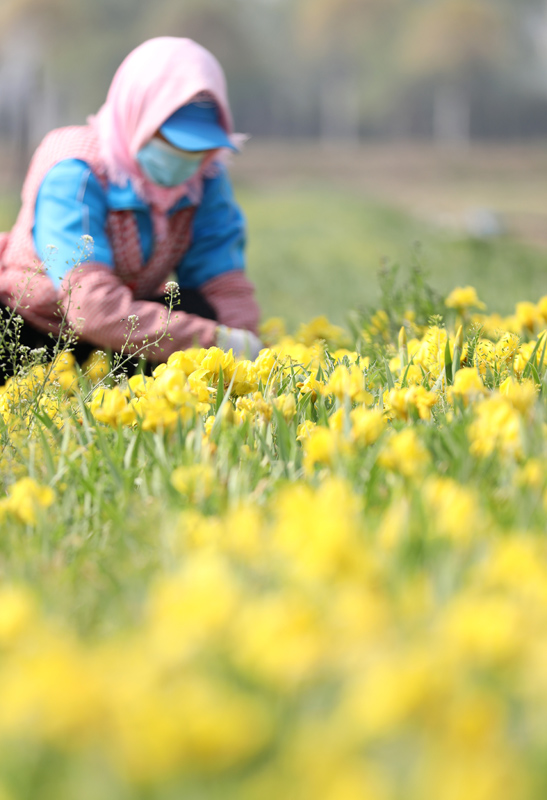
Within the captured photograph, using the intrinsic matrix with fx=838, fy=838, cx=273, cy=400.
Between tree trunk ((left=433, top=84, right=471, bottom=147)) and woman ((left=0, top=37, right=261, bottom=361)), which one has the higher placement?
tree trunk ((left=433, top=84, right=471, bottom=147))

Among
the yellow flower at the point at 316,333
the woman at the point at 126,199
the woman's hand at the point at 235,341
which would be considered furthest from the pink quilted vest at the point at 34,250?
the yellow flower at the point at 316,333

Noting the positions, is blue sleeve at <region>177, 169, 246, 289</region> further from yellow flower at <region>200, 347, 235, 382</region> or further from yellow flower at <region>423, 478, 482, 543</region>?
yellow flower at <region>423, 478, 482, 543</region>

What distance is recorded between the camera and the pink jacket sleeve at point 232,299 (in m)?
2.95

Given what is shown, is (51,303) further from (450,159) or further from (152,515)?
(450,159)

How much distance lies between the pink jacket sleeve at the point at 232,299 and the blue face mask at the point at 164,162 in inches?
19.6

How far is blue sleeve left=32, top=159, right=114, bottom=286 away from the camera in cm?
243

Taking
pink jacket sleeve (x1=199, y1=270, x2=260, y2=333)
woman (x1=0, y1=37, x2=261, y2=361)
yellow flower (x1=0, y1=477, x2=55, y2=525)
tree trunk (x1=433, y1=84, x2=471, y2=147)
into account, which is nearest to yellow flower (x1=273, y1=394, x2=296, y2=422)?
yellow flower (x1=0, y1=477, x2=55, y2=525)

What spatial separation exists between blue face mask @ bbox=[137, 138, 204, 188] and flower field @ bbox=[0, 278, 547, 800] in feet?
3.92

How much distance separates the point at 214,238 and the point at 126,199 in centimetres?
49

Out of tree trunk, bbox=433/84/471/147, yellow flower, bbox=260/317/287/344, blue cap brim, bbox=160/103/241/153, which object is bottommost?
yellow flower, bbox=260/317/287/344

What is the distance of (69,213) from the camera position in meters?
2.45

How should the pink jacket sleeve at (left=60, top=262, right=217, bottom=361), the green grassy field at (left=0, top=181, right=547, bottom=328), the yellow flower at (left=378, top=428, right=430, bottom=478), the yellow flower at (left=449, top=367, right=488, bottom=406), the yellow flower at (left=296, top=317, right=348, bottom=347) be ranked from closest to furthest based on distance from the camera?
the yellow flower at (left=378, top=428, right=430, bottom=478)
the yellow flower at (left=449, top=367, right=488, bottom=406)
the pink jacket sleeve at (left=60, top=262, right=217, bottom=361)
the yellow flower at (left=296, top=317, right=348, bottom=347)
the green grassy field at (left=0, top=181, right=547, bottom=328)

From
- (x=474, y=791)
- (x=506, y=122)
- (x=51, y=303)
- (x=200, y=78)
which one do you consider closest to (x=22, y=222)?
(x=51, y=303)

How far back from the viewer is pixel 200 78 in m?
2.45
